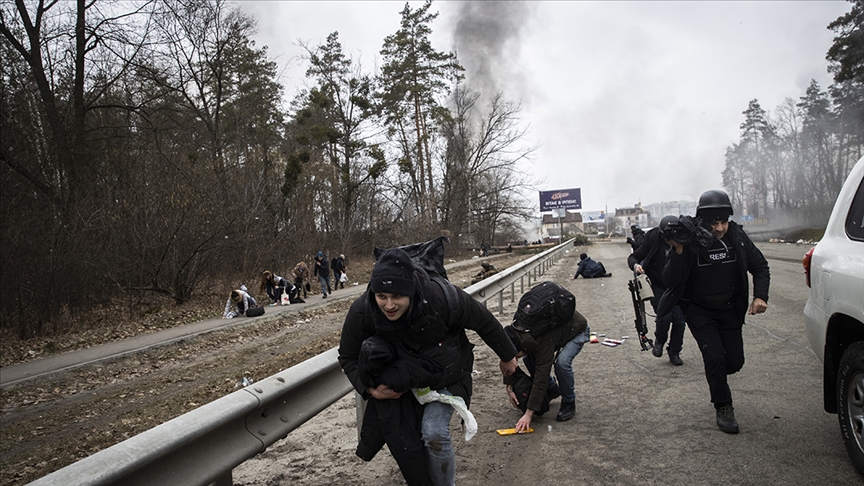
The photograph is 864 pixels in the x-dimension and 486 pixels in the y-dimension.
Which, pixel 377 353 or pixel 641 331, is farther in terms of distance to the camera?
pixel 641 331

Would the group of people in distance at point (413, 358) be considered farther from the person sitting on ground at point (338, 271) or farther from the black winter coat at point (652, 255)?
the person sitting on ground at point (338, 271)

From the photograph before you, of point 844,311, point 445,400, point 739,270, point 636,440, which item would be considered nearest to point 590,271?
point 739,270

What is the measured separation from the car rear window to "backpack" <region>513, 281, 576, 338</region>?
1.89 m

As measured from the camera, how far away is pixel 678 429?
4.37m

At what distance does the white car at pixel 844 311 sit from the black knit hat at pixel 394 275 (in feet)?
8.08

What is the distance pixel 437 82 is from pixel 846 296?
40662 mm

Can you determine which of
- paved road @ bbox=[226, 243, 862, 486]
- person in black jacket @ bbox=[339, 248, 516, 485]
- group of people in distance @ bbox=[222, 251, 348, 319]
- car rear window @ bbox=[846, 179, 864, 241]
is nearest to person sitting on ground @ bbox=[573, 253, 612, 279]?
group of people in distance @ bbox=[222, 251, 348, 319]

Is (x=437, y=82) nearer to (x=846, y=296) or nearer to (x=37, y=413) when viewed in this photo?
(x=37, y=413)

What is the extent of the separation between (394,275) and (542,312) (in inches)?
80.0

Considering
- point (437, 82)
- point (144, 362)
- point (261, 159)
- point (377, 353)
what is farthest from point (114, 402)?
point (437, 82)

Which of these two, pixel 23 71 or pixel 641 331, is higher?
pixel 23 71

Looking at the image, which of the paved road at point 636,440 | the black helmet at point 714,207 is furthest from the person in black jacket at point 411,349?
the black helmet at point 714,207

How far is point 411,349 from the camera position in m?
3.00

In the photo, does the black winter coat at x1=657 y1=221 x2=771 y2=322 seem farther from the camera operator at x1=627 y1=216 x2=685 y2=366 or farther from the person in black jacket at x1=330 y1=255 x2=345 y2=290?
the person in black jacket at x1=330 y1=255 x2=345 y2=290
